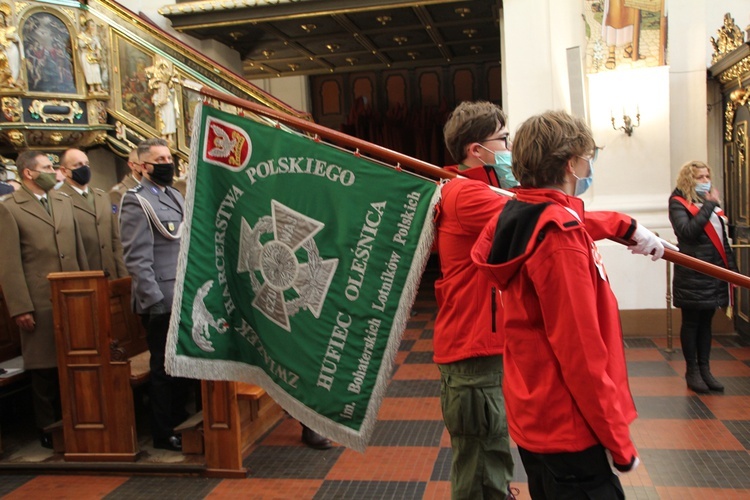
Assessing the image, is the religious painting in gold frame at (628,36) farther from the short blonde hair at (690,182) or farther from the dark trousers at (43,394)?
the dark trousers at (43,394)

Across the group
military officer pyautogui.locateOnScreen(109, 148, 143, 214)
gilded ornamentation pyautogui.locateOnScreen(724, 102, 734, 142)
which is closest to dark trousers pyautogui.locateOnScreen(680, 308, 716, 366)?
gilded ornamentation pyautogui.locateOnScreen(724, 102, 734, 142)

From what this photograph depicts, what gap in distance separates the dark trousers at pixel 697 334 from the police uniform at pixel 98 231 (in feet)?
13.8

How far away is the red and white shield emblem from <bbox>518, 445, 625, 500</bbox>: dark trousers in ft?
5.49

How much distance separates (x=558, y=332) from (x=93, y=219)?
4.35m

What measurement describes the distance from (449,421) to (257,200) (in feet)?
3.72

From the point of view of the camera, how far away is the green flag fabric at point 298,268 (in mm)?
2598

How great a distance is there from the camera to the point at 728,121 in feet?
22.4

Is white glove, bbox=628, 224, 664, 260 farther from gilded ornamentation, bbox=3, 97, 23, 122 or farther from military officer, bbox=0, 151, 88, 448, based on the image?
gilded ornamentation, bbox=3, 97, 23, 122

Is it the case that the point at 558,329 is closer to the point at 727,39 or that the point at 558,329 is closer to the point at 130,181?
the point at 130,181

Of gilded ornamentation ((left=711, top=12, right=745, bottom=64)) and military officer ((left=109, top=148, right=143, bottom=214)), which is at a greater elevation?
gilded ornamentation ((left=711, top=12, right=745, bottom=64))

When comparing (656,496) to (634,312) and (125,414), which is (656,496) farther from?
(634,312)

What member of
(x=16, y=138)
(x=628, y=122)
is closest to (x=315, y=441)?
(x=628, y=122)

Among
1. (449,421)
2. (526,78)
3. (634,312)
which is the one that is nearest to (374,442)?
(449,421)

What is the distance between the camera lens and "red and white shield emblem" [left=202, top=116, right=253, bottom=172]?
9.15 ft
